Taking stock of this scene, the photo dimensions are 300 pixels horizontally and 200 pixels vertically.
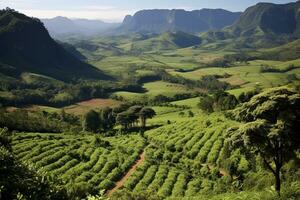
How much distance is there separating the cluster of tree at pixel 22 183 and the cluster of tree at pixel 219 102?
129198 mm

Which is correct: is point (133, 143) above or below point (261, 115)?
below

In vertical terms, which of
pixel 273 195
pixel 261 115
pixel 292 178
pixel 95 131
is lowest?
pixel 95 131

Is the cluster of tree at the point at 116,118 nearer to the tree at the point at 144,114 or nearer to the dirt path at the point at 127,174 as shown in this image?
the tree at the point at 144,114

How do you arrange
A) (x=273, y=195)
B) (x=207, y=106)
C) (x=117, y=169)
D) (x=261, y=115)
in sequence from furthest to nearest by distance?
(x=207, y=106) → (x=117, y=169) → (x=261, y=115) → (x=273, y=195)

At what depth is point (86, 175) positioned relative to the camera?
78875 mm

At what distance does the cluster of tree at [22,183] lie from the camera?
2388cm

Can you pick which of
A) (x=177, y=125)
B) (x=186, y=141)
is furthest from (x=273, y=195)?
(x=177, y=125)

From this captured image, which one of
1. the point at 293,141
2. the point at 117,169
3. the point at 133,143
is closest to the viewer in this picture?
the point at 293,141

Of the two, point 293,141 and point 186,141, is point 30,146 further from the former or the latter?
point 293,141

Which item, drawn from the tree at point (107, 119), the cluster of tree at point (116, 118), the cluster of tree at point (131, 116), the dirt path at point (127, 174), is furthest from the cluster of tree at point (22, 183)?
the tree at point (107, 119)

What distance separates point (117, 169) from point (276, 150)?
53.3m

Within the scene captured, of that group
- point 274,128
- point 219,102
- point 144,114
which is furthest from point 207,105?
point 274,128

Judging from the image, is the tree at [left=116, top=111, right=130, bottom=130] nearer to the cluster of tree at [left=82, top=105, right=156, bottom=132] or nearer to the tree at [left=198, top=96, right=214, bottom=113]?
the cluster of tree at [left=82, top=105, right=156, bottom=132]

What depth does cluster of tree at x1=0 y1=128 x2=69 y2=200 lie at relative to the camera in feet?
78.3
